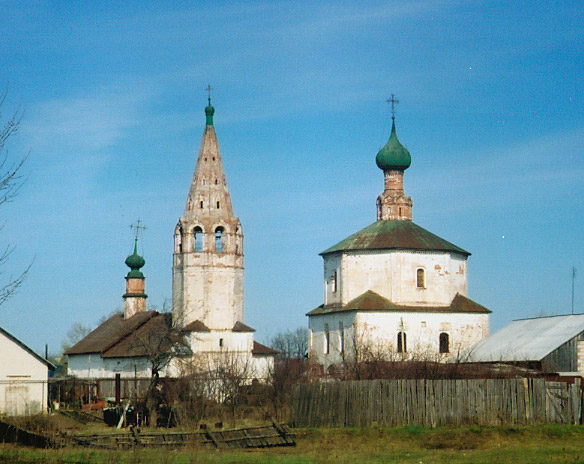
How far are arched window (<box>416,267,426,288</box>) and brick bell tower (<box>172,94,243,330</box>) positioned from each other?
32.7 feet

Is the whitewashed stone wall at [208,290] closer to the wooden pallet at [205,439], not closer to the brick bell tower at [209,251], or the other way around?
the brick bell tower at [209,251]

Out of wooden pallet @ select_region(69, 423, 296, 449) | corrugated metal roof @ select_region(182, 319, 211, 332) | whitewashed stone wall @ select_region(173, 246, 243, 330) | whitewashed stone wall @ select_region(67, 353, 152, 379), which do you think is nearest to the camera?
wooden pallet @ select_region(69, 423, 296, 449)

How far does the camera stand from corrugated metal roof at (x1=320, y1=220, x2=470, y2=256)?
56.1 m

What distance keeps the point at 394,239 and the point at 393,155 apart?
5.56 metres

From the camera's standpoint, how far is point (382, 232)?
2264 inches

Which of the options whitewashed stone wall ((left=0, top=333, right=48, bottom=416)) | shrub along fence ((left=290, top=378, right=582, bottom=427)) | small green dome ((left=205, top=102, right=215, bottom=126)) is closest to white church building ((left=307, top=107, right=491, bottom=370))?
small green dome ((left=205, top=102, right=215, bottom=126))

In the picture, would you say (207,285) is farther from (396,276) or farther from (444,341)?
(444,341)

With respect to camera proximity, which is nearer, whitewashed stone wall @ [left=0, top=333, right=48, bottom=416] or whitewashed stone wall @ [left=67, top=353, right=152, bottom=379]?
whitewashed stone wall @ [left=0, top=333, right=48, bottom=416]

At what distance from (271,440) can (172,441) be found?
2.46 meters

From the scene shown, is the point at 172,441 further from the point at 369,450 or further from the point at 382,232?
the point at 382,232

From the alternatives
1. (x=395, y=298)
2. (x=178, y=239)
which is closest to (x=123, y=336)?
(x=178, y=239)

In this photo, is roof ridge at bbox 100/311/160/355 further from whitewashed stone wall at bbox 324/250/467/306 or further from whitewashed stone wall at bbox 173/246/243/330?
whitewashed stone wall at bbox 324/250/467/306

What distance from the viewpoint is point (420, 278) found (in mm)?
56281

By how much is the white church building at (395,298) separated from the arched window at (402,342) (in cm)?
5
